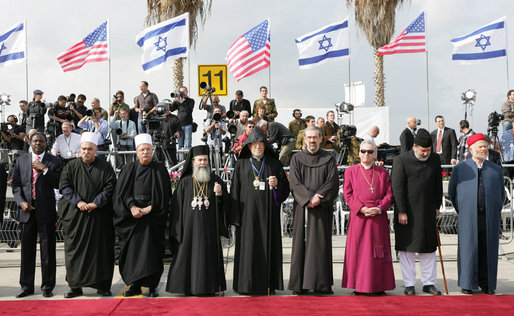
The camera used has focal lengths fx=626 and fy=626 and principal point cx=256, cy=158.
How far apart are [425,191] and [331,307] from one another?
191 centimetres

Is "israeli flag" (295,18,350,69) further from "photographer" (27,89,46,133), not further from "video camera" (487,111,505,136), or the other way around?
"photographer" (27,89,46,133)

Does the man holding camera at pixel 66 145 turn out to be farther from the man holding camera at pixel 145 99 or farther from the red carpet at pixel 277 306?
the red carpet at pixel 277 306

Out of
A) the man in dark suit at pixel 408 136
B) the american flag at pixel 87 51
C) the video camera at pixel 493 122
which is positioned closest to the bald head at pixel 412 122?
the man in dark suit at pixel 408 136

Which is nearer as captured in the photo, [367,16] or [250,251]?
[250,251]

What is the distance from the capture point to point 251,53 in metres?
15.7

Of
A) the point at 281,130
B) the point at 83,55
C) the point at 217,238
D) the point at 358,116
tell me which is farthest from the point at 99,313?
the point at 358,116

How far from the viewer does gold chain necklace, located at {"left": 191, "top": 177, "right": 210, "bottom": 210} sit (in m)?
7.40

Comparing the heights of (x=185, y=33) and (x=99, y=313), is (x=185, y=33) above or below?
above

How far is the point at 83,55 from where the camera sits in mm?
16219

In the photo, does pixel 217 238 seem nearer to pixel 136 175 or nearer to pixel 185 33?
pixel 136 175

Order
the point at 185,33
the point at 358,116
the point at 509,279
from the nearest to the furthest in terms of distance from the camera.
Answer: the point at 509,279 → the point at 185,33 → the point at 358,116

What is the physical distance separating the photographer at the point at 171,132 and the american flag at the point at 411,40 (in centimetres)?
640

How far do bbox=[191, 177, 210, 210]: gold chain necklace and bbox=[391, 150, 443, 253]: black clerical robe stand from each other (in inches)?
88.1

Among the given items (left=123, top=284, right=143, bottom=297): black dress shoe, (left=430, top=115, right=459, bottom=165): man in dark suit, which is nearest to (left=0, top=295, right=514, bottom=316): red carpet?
(left=123, top=284, right=143, bottom=297): black dress shoe
